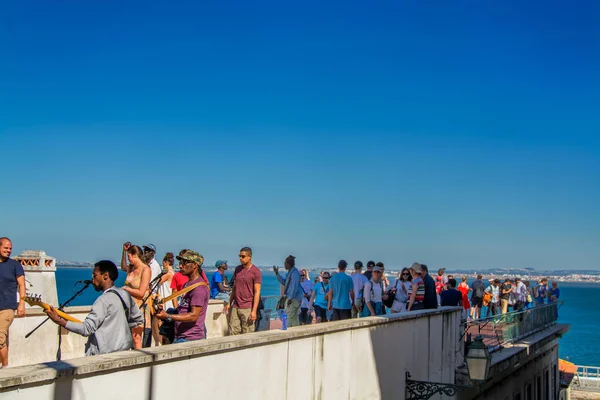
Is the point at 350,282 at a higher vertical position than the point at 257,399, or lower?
higher

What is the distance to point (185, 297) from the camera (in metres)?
7.92

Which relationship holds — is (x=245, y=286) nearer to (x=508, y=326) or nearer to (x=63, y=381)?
(x=63, y=381)

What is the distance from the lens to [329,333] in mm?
9211

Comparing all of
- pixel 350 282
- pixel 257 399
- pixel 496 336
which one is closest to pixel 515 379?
pixel 496 336

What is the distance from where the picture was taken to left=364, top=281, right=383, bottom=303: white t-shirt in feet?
47.4

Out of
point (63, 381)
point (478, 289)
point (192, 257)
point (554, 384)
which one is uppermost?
point (192, 257)

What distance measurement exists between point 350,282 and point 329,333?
466 centimetres

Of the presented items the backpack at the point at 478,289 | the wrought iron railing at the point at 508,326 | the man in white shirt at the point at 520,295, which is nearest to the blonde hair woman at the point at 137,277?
the wrought iron railing at the point at 508,326

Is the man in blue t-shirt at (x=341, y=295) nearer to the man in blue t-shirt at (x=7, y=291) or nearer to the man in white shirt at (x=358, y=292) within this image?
the man in white shirt at (x=358, y=292)

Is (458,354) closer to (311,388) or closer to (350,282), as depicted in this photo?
(350,282)

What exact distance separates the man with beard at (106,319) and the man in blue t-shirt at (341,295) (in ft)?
24.6

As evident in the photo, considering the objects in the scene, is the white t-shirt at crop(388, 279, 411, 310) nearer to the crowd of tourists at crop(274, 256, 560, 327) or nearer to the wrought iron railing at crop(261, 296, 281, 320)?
the crowd of tourists at crop(274, 256, 560, 327)

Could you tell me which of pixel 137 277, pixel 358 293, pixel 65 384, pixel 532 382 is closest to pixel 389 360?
pixel 358 293

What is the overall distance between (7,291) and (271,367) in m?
3.67
